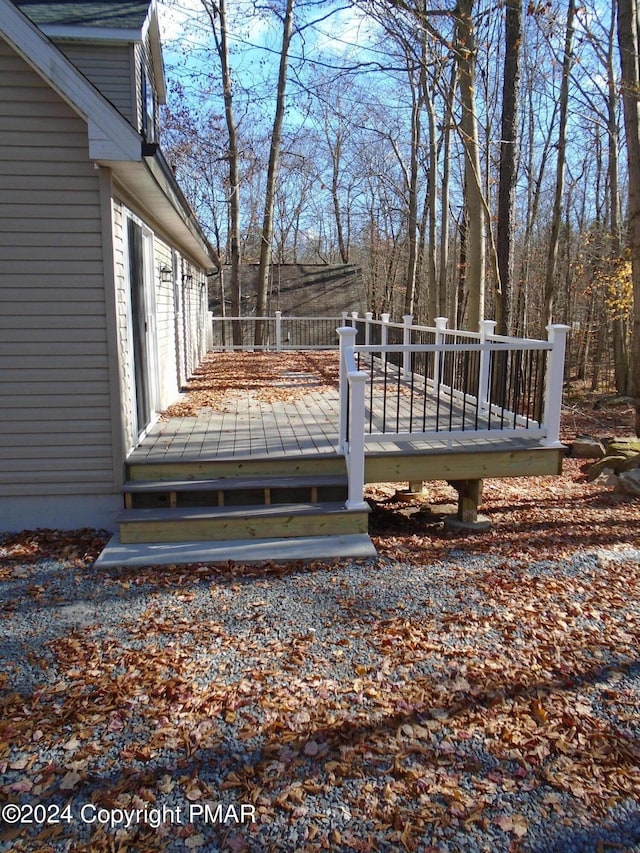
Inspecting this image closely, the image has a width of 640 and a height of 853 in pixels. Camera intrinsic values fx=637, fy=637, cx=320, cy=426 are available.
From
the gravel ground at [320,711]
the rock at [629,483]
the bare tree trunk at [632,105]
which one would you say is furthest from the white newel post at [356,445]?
the bare tree trunk at [632,105]

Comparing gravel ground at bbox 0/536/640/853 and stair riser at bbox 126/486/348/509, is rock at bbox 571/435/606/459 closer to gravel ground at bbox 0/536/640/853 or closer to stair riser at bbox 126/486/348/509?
gravel ground at bbox 0/536/640/853

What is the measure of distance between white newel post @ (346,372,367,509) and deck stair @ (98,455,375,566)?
11cm

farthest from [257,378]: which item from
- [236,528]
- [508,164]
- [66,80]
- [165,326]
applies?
[66,80]

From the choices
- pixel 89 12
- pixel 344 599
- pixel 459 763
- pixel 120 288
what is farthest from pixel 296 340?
pixel 459 763

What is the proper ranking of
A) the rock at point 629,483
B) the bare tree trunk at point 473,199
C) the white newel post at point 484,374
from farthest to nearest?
the bare tree trunk at point 473,199
the rock at point 629,483
the white newel post at point 484,374

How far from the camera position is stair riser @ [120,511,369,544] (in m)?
4.94

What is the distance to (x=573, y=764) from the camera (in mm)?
2619

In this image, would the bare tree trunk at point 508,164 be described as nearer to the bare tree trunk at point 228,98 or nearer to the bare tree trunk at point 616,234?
the bare tree trunk at point 616,234

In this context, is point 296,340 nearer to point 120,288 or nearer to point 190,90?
point 190,90

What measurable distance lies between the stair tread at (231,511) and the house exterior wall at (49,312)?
488 millimetres

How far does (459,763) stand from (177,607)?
2.04 metres

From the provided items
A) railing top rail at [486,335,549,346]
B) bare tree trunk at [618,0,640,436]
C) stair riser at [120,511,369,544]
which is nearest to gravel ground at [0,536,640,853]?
stair riser at [120,511,369,544]

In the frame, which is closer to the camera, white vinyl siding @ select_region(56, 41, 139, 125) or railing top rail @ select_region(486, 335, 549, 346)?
railing top rail @ select_region(486, 335, 549, 346)

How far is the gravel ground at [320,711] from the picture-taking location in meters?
2.36
